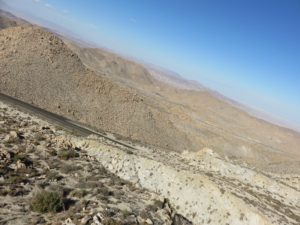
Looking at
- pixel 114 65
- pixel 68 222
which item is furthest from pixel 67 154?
pixel 114 65

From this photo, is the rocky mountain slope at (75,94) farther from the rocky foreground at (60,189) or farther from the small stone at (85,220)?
the small stone at (85,220)

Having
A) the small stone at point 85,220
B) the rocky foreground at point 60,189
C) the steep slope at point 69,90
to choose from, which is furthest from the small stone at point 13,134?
the steep slope at point 69,90

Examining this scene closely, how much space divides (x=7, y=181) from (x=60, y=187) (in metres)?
2.81

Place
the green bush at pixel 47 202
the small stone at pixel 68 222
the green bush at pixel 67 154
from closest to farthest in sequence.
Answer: the small stone at pixel 68 222
the green bush at pixel 47 202
the green bush at pixel 67 154

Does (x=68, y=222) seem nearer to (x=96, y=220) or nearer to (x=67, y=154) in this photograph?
(x=96, y=220)

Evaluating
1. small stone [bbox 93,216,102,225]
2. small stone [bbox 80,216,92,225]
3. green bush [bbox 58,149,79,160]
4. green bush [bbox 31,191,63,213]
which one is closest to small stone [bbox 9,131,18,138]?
green bush [bbox 58,149,79,160]

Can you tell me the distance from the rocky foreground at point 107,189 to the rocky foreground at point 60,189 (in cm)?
4

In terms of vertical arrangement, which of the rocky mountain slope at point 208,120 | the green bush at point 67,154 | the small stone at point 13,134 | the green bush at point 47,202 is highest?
the green bush at point 47,202

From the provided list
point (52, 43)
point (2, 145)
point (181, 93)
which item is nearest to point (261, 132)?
point (181, 93)

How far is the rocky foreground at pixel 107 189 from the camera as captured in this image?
58.2 feet

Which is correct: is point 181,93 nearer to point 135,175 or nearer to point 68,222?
point 135,175

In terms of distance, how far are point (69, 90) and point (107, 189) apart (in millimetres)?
30243

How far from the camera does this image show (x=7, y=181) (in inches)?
749

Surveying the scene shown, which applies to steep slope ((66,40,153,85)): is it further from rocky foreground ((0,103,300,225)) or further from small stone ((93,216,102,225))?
small stone ((93,216,102,225))
